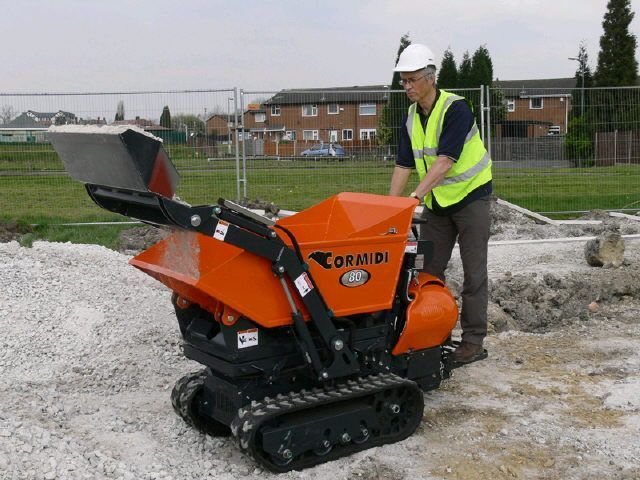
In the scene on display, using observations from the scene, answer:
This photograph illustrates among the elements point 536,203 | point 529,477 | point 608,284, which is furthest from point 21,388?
point 536,203

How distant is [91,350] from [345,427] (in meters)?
2.53

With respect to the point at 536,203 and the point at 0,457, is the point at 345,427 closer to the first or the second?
the point at 0,457

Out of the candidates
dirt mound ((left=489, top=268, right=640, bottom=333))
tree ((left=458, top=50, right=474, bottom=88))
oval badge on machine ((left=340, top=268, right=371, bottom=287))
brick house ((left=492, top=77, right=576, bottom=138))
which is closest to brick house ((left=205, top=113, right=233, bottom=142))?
brick house ((left=492, top=77, right=576, bottom=138))

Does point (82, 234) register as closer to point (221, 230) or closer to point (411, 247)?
point (411, 247)

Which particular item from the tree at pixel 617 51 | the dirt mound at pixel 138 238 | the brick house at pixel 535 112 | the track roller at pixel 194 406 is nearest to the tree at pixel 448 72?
the tree at pixel 617 51

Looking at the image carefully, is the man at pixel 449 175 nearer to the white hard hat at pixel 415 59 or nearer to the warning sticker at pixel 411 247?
the white hard hat at pixel 415 59

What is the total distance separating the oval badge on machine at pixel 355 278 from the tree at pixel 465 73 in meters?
29.9

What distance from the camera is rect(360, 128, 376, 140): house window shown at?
1234cm

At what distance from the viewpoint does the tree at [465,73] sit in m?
34.0

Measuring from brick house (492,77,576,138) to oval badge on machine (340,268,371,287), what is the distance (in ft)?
29.9

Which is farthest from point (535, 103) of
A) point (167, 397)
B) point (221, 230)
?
point (221, 230)

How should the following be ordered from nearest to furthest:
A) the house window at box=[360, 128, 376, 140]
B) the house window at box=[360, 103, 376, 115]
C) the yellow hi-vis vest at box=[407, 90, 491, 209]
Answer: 1. the yellow hi-vis vest at box=[407, 90, 491, 209]
2. the house window at box=[360, 128, 376, 140]
3. the house window at box=[360, 103, 376, 115]

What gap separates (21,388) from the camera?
17.4ft

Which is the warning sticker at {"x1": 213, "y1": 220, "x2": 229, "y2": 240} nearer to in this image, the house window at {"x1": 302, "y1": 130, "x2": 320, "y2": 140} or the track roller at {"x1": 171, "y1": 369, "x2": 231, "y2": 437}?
the track roller at {"x1": 171, "y1": 369, "x2": 231, "y2": 437}
